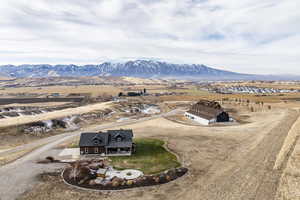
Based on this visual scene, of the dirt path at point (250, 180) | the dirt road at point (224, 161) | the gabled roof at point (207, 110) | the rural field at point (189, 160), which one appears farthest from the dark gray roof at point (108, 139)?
the gabled roof at point (207, 110)

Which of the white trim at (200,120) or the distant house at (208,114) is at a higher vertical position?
the distant house at (208,114)

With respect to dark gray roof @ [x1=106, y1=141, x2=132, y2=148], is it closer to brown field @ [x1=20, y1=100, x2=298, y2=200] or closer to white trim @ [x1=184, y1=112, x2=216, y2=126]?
brown field @ [x1=20, y1=100, x2=298, y2=200]

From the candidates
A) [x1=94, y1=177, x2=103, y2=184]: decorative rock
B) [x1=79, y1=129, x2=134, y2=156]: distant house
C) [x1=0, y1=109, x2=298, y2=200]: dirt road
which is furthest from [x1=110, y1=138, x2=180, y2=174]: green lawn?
[x1=94, y1=177, x2=103, y2=184]: decorative rock

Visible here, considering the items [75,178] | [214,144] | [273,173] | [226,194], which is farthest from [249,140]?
[75,178]

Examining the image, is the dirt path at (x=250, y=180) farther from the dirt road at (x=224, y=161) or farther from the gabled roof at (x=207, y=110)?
the gabled roof at (x=207, y=110)

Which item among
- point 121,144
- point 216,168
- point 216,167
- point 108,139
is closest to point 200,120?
point 121,144

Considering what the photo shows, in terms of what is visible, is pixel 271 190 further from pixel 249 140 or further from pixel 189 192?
pixel 249 140
